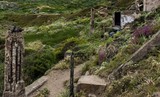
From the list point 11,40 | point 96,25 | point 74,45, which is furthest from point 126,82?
point 96,25

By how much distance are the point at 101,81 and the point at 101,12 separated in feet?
141

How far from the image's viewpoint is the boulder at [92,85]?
2119 cm

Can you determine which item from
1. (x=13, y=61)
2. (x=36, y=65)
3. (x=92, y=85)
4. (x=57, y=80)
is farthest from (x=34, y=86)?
(x=13, y=61)

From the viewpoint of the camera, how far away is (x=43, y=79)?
28875 millimetres

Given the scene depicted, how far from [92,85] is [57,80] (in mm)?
7335

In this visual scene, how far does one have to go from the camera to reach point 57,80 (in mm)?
28500

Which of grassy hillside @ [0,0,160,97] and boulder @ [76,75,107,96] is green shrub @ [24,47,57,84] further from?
boulder @ [76,75,107,96]

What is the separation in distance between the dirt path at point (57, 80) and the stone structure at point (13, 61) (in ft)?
14.8

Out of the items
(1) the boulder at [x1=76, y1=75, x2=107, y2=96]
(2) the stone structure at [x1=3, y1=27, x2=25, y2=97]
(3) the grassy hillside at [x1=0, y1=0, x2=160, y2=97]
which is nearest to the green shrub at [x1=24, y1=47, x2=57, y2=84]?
(3) the grassy hillside at [x1=0, y1=0, x2=160, y2=97]

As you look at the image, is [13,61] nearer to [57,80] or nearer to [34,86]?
[34,86]

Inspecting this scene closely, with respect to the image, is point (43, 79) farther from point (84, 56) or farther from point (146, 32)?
point (146, 32)

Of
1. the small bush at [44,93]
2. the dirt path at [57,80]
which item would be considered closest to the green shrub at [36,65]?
the dirt path at [57,80]

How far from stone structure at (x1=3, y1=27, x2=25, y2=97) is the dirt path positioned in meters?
4.52

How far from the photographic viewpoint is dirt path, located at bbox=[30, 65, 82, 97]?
25.8 metres
